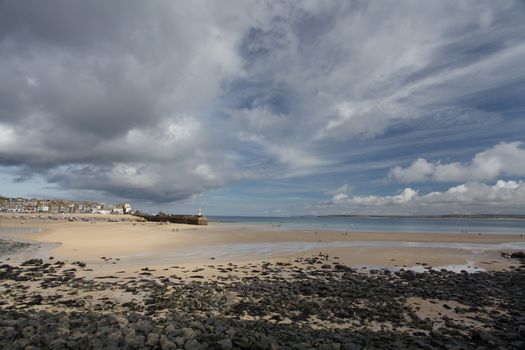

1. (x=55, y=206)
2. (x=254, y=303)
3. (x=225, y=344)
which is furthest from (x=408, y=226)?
(x=55, y=206)

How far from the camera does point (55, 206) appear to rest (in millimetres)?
166000

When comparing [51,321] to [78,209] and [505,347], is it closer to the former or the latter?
[505,347]

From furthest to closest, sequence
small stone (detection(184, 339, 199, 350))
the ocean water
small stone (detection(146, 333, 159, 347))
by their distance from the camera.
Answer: the ocean water, small stone (detection(146, 333, 159, 347)), small stone (detection(184, 339, 199, 350))

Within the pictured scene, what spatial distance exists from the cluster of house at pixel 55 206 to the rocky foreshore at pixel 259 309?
169 metres

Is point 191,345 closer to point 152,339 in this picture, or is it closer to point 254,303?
point 152,339

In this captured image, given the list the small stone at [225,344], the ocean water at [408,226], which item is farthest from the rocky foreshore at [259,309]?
the ocean water at [408,226]

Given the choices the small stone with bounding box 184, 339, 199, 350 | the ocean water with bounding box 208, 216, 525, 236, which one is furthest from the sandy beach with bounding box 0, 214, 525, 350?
the ocean water with bounding box 208, 216, 525, 236

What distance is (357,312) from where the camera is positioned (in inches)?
401

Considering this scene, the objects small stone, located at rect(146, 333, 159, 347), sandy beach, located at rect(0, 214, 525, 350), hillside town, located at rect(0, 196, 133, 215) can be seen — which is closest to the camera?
small stone, located at rect(146, 333, 159, 347)

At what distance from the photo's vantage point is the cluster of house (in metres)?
155

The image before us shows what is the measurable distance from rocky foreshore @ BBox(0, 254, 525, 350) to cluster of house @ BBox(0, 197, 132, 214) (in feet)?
553

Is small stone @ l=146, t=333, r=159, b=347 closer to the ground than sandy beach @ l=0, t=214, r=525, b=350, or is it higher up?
higher up

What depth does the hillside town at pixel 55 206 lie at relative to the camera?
154 m

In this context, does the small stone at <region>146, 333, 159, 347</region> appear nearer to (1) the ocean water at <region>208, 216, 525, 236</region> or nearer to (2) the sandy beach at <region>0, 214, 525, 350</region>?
(2) the sandy beach at <region>0, 214, 525, 350</region>
